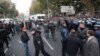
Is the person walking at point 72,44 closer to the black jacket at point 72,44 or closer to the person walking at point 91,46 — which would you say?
the black jacket at point 72,44

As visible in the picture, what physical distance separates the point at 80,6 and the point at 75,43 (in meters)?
50.5

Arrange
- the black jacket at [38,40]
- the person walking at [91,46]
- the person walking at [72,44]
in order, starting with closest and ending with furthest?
the person walking at [91,46] < the person walking at [72,44] < the black jacket at [38,40]

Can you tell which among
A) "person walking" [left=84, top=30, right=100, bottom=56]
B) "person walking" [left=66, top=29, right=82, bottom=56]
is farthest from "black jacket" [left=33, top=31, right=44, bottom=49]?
"person walking" [left=84, top=30, right=100, bottom=56]

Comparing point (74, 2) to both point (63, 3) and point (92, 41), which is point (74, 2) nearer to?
point (63, 3)

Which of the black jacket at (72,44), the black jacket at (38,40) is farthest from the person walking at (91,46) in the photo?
the black jacket at (38,40)

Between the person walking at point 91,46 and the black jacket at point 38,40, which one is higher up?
the person walking at point 91,46

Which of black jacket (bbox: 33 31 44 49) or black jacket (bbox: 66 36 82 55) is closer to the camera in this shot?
black jacket (bbox: 66 36 82 55)

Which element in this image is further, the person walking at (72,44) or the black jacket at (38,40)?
the black jacket at (38,40)

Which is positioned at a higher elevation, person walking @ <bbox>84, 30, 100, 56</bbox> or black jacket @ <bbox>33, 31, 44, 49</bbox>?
person walking @ <bbox>84, 30, 100, 56</bbox>

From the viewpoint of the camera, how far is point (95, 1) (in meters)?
49.2

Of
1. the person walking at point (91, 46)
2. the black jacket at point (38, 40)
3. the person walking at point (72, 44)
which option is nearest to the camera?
the person walking at point (91, 46)

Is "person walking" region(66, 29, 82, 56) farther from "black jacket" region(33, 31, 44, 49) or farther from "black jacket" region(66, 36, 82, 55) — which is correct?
"black jacket" region(33, 31, 44, 49)

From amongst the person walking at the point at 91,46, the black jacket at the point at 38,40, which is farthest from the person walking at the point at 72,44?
the black jacket at the point at 38,40

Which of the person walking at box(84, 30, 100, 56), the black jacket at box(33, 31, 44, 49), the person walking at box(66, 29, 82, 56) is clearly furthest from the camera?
the black jacket at box(33, 31, 44, 49)
